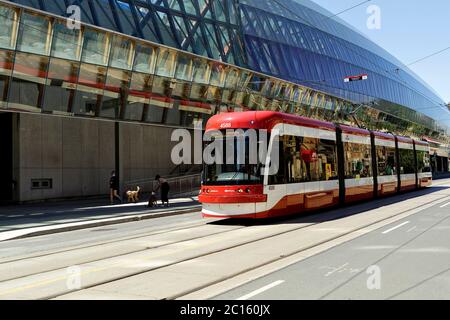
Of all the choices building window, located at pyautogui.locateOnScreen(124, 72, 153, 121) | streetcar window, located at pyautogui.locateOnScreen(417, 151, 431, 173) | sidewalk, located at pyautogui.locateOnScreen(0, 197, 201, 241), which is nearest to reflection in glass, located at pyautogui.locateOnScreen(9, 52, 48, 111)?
sidewalk, located at pyautogui.locateOnScreen(0, 197, 201, 241)

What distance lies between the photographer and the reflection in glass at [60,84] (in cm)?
2264

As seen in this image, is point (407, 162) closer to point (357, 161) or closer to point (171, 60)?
point (357, 161)

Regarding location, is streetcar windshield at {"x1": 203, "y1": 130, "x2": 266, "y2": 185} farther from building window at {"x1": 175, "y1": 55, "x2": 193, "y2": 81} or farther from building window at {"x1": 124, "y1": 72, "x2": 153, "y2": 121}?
building window at {"x1": 175, "y1": 55, "x2": 193, "y2": 81}

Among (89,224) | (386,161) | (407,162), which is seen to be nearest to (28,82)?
(89,224)

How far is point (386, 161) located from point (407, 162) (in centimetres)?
481

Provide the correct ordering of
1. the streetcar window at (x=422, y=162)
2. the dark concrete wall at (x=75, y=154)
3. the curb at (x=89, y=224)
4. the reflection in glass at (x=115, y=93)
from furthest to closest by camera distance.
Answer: the streetcar window at (x=422, y=162)
the dark concrete wall at (x=75, y=154)
the reflection in glass at (x=115, y=93)
the curb at (x=89, y=224)

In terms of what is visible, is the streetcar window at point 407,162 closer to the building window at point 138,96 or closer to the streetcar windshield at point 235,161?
the building window at point 138,96

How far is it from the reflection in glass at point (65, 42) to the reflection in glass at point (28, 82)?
2.48 ft

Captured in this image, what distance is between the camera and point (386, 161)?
25.7 metres

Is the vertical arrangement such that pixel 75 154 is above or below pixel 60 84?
below

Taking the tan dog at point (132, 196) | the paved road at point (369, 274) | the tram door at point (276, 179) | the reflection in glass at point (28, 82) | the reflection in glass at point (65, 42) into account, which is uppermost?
the reflection in glass at point (65, 42)

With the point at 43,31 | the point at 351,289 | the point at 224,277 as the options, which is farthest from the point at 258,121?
the point at 43,31

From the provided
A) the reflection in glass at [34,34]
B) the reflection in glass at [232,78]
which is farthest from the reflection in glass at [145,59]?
the reflection in glass at [232,78]
